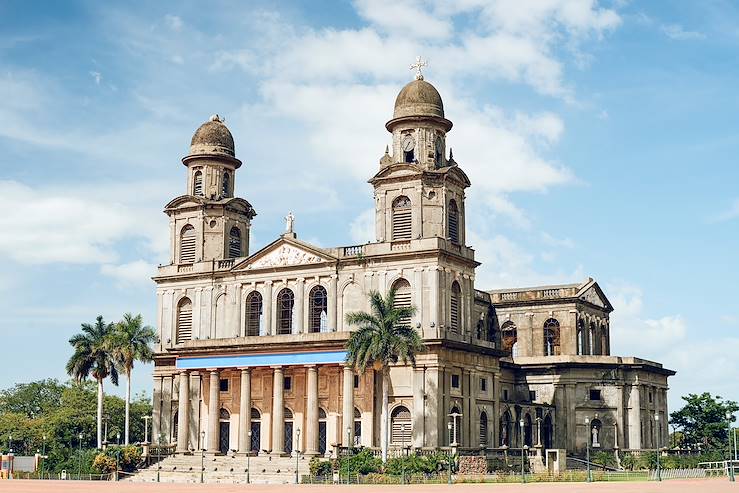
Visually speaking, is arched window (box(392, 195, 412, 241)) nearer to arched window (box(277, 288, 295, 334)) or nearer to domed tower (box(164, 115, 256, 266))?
arched window (box(277, 288, 295, 334))

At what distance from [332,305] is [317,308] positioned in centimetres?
186

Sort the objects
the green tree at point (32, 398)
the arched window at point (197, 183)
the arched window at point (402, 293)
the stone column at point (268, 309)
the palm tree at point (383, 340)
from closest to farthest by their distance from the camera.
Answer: the palm tree at point (383, 340), the arched window at point (402, 293), the stone column at point (268, 309), the arched window at point (197, 183), the green tree at point (32, 398)

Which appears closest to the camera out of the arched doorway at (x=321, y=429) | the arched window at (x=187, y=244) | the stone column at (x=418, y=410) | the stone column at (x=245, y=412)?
the stone column at (x=418, y=410)

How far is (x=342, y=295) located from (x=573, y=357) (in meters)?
17.4

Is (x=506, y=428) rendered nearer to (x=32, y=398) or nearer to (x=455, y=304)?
(x=455, y=304)

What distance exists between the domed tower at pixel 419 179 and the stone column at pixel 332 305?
3957 millimetres

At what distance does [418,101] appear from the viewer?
65.9 meters

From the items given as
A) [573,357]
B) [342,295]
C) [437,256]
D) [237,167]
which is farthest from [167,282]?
[573,357]

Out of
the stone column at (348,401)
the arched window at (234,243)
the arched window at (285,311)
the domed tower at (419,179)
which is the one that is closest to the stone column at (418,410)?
the stone column at (348,401)

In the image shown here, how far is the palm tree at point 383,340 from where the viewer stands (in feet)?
184

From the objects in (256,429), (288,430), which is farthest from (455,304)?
(256,429)

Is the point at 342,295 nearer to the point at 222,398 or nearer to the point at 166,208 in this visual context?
the point at 222,398

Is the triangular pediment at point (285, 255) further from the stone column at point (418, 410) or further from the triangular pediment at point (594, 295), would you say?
the triangular pediment at point (594, 295)

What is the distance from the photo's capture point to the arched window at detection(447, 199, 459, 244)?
64.9 m
